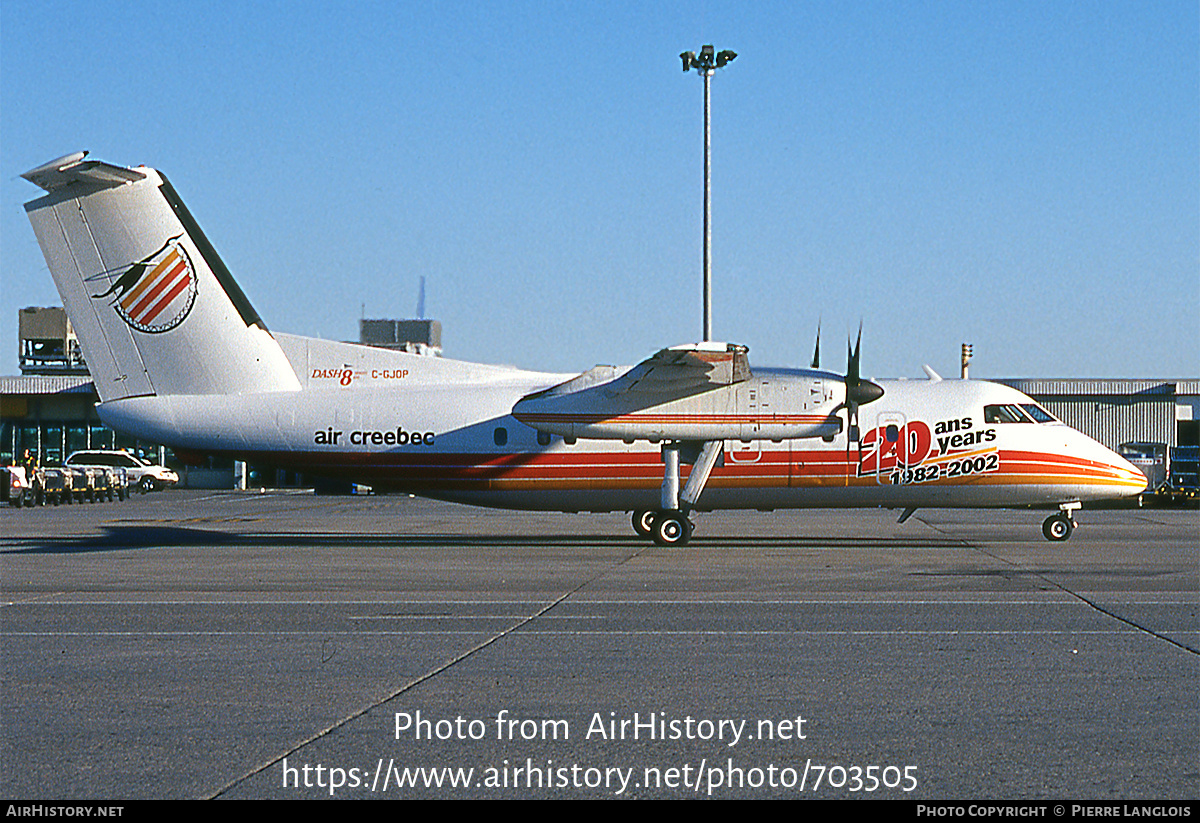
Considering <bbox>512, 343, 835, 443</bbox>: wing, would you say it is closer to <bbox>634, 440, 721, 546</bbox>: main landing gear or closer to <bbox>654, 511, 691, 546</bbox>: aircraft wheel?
<bbox>634, 440, 721, 546</bbox>: main landing gear

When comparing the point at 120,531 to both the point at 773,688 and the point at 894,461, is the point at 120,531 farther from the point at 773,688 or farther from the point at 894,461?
the point at 773,688

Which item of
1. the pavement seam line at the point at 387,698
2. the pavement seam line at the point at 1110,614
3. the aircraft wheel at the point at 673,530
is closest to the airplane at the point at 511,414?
the aircraft wheel at the point at 673,530

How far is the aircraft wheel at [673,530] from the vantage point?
23.2 meters

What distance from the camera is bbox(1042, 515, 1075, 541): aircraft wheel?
24.4 metres

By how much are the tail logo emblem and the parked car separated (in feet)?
144

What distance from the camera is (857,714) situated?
310 inches

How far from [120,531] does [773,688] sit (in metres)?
23.7

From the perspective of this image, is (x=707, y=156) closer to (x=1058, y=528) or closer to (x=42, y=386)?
(x=1058, y=528)

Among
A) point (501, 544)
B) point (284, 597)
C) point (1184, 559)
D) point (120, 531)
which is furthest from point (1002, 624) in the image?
point (120, 531)

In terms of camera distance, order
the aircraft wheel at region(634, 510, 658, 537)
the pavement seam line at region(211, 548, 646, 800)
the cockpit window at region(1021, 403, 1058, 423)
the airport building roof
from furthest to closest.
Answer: the airport building roof < the aircraft wheel at region(634, 510, 658, 537) < the cockpit window at region(1021, 403, 1058, 423) < the pavement seam line at region(211, 548, 646, 800)

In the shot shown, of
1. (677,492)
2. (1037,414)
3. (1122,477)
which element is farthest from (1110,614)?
(1122,477)

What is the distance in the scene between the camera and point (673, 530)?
76.4 ft

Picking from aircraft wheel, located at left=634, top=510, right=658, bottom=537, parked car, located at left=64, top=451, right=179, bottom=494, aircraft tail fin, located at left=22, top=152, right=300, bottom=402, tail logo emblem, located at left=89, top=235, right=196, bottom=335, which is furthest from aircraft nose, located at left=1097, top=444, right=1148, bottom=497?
parked car, located at left=64, top=451, right=179, bottom=494

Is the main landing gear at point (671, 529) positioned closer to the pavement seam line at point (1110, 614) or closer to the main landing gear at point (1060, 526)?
the pavement seam line at point (1110, 614)
